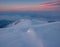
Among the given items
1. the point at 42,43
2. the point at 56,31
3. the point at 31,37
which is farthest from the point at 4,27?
the point at 56,31

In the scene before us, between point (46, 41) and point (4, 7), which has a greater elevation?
point (4, 7)

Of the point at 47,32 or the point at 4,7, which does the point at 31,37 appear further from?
the point at 4,7

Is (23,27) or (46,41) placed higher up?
(23,27)

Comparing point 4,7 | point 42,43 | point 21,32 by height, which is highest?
point 4,7

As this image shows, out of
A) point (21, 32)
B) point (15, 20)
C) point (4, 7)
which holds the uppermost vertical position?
point (4, 7)

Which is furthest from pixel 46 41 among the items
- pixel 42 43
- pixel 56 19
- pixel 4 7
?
pixel 4 7

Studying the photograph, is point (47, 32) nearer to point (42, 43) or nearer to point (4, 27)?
point (42, 43)
